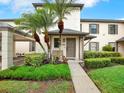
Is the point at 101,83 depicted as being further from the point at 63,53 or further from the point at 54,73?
the point at 63,53

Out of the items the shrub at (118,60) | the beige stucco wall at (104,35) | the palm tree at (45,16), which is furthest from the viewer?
the beige stucco wall at (104,35)

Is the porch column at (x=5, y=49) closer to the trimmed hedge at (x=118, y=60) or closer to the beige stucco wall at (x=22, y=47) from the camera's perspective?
the trimmed hedge at (x=118, y=60)

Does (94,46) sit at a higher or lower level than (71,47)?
higher

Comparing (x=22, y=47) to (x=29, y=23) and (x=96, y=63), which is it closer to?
(x=29, y=23)

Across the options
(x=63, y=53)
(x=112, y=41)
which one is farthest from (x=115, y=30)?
(x=63, y=53)

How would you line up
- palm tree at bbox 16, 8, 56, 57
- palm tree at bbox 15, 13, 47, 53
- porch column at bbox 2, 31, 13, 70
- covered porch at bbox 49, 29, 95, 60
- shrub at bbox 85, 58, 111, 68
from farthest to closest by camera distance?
covered porch at bbox 49, 29, 95, 60 → palm tree at bbox 15, 13, 47, 53 → palm tree at bbox 16, 8, 56, 57 → shrub at bbox 85, 58, 111, 68 → porch column at bbox 2, 31, 13, 70

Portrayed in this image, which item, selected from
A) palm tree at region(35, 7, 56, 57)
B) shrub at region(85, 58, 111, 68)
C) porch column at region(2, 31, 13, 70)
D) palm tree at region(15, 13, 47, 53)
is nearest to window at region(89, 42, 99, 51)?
palm tree at region(15, 13, 47, 53)

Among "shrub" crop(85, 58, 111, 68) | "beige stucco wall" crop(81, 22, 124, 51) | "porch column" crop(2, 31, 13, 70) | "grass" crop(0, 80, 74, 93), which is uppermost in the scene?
"beige stucco wall" crop(81, 22, 124, 51)

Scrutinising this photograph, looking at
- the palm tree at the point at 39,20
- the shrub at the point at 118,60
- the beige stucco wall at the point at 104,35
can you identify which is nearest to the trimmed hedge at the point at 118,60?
the shrub at the point at 118,60

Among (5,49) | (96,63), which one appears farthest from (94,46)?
(5,49)

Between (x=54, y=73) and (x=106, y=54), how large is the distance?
1361cm

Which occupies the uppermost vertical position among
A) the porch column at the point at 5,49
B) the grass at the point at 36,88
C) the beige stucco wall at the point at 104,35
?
the beige stucco wall at the point at 104,35

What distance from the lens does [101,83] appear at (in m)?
13.1

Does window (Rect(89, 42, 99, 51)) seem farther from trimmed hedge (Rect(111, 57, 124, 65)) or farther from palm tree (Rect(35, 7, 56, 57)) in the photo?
palm tree (Rect(35, 7, 56, 57))
